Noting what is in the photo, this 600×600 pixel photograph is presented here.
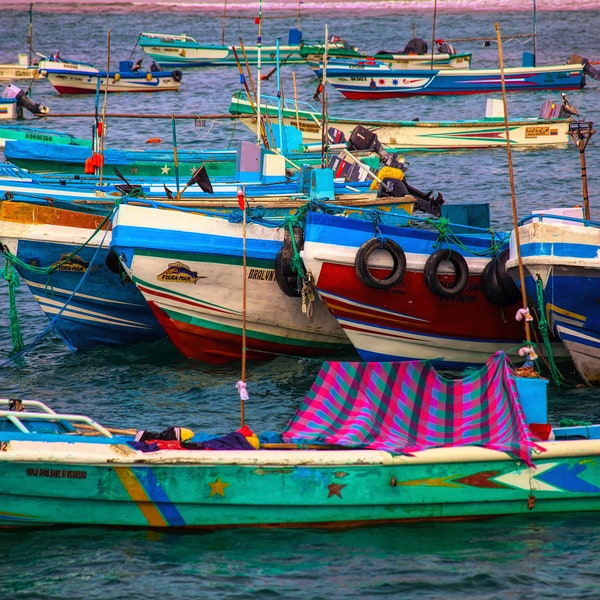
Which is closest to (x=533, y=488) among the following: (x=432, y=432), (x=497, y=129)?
(x=432, y=432)

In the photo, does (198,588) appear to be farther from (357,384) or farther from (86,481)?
(357,384)

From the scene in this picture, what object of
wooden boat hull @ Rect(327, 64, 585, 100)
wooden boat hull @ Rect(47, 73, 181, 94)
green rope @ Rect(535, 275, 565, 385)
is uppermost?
wooden boat hull @ Rect(47, 73, 181, 94)

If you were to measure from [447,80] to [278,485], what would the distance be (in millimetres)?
30881

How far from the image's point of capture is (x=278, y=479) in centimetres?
966

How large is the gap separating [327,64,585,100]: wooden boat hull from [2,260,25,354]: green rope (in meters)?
25.1

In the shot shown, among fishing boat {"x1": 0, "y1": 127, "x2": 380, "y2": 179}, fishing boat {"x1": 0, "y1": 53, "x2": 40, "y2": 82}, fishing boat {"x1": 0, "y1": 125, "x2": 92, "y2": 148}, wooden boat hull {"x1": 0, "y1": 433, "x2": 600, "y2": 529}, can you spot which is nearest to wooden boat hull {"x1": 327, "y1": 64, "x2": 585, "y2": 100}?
fishing boat {"x1": 0, "y1": 53, "x2": 40, "y2": 82}

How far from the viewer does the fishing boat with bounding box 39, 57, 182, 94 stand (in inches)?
1594

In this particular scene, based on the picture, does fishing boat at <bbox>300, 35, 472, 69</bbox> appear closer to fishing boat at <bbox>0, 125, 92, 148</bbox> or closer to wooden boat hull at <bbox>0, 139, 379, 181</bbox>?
fishing boat at <bbox>0, 125, 92, 148</bbox>

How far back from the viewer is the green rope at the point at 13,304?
14.8 metres

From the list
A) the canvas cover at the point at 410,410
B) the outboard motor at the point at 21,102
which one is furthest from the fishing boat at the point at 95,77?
the canvas cover at the point at 410,410

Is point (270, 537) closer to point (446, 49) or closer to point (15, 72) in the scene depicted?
point (446, 49)

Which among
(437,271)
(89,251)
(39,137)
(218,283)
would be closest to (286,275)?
(218,283)

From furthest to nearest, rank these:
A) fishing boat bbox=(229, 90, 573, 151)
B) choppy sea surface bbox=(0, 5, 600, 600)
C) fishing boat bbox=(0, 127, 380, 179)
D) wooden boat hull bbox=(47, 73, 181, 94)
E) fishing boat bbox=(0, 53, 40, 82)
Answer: fishing boat bbox=(0, 53, 40, 82), wooden boat hull bbox=(47, 73, 181, 94), fishing boat bbox=(229, 90, 573, 151), fishing boat bbox=(0, 127, 380, 179), choppy sea surface bbox=(0, 5, 600, 600)

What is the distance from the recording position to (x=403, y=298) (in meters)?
13.9
